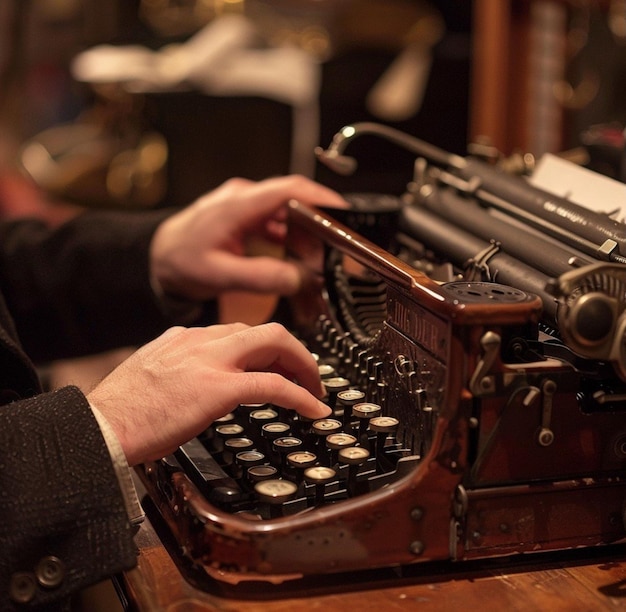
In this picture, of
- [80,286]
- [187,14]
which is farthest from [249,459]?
[187,14]

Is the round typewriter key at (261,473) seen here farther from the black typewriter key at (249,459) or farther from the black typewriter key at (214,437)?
the black typewriter key at (214,437)

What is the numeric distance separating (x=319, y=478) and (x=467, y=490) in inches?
5.7

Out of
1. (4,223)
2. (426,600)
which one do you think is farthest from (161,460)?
(4,223)

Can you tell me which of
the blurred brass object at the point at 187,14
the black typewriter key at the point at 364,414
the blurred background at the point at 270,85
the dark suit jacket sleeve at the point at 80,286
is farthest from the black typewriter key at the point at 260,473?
the blurred brass object at the point at 187,14

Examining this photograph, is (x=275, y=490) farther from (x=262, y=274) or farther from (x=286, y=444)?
(x=262, y=274)

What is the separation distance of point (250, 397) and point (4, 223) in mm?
1132

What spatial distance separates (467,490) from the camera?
938 millimetres

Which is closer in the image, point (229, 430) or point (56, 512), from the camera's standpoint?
point (56, 512)

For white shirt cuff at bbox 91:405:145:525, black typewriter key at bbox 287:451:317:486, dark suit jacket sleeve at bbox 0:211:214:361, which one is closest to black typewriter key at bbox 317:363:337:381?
black typewriter key at bbox 287:451:317:486

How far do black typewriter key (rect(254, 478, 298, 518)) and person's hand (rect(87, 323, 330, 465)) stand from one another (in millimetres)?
85

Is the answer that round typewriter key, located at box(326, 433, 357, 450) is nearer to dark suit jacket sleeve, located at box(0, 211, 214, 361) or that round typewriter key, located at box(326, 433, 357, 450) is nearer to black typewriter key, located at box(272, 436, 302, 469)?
black typewriter key, located at box(272, 436, 302, 469)

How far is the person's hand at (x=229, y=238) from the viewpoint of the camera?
1637mm

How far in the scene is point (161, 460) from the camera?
1071 millimetres

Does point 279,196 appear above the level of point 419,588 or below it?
above
